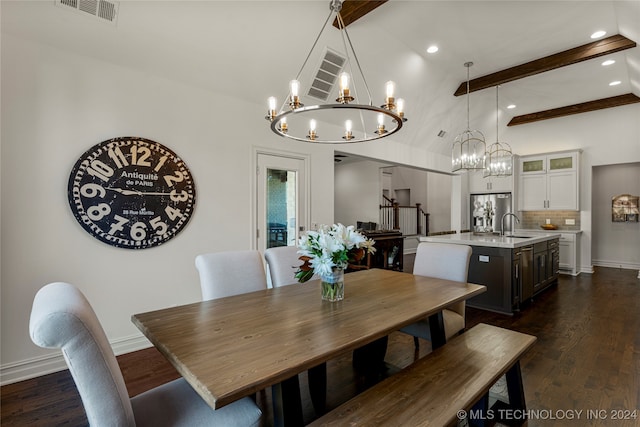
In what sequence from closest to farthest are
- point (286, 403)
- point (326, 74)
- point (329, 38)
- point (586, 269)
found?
point (286, 403) < point (329, 38) < point (326, 74) < point (586, 269)

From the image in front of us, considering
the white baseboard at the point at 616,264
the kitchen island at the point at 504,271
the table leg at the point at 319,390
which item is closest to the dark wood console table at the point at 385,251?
the kitchen island at the point at 504,271

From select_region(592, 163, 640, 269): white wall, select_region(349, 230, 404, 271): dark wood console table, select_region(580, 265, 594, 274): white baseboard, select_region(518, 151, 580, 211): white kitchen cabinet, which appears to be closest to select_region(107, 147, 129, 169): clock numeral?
select_region(349, 230, 404, 271): dark wood console table

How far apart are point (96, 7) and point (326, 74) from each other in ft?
7.39

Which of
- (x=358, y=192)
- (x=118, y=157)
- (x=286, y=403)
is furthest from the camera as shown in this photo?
(x=358, y=192)

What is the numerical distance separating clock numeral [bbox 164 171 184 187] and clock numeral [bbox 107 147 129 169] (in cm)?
37

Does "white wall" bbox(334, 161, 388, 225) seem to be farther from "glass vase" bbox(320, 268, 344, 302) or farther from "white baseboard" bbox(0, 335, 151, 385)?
"white baseboard" bbox(0, 335, 151, 385)

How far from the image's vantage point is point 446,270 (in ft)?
8.86

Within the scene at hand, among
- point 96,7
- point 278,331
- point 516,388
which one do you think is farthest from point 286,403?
point 96,7

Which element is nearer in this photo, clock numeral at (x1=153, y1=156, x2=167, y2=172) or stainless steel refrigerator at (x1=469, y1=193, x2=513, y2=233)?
clock numeral at (x1=153, y1=156, x2=167, y2=172)

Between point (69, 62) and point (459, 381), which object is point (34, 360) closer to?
point (69, 62)

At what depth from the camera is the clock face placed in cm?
268

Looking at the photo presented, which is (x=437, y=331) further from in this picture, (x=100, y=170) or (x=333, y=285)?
(x=100, y=170)

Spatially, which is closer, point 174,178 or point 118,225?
point 118,225

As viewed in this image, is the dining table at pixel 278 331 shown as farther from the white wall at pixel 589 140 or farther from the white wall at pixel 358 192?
the white wall at pixel 358 192
